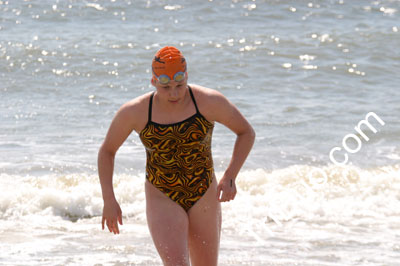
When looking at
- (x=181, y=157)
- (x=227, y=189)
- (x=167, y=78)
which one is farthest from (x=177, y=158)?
(x=167, y=78)

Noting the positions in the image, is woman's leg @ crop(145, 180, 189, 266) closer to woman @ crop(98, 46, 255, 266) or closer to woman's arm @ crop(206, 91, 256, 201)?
woman @ crop(98, 46, 255, 266)

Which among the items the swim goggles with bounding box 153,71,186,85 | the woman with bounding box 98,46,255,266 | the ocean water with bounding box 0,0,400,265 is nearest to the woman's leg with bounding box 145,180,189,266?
the woman with bounding box 98,46,255,266

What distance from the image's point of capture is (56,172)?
10016mm

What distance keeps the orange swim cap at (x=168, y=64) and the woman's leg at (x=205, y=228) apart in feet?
2.64

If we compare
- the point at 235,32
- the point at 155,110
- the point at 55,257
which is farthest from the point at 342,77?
the point at 155,110

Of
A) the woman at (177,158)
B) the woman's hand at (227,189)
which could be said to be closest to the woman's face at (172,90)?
the woman at (177,158)

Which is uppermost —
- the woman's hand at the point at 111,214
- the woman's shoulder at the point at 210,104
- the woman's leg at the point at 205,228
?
the woman's shoulder at the point at 210,104

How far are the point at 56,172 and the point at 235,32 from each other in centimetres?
1005

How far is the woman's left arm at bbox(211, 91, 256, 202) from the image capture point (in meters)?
4.19

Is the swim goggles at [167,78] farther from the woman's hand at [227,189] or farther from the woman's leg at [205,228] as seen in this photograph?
the woman's leg at [205,228]

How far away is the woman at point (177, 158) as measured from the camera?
13.6ft

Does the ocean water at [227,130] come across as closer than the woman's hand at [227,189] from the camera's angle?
No

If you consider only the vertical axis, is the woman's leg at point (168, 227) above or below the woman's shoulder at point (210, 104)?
below

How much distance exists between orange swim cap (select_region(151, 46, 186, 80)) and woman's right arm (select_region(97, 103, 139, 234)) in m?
0.29
